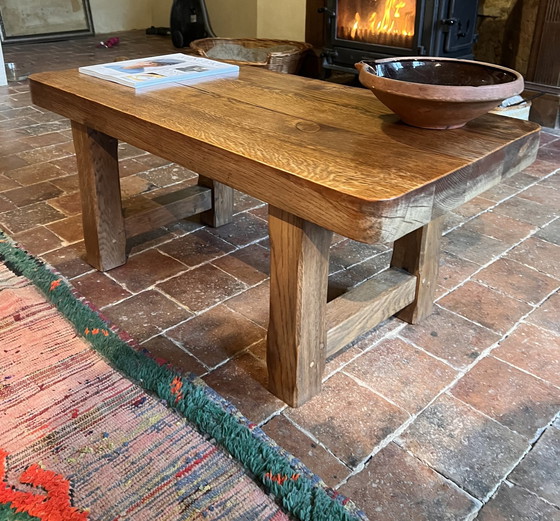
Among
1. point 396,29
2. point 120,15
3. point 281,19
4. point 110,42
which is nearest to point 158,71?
point 396,29

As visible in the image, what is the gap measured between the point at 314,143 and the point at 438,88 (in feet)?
0.86

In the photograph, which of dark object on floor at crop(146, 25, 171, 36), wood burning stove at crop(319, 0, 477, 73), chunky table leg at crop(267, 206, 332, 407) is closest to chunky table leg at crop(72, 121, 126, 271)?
chunky table leg at crop(267, 206, 332, 407)

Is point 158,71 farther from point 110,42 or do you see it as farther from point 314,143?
point 110,42

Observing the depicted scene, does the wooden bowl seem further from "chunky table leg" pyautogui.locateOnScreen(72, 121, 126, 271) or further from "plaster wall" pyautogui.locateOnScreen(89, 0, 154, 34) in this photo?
"plaster wall" pyautogui.locateOnScreen(89, 0, 154, 34)

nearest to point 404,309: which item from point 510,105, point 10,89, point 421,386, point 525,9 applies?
point 421,386

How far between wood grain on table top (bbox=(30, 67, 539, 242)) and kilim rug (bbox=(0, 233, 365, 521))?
50cm

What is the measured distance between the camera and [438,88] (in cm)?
114

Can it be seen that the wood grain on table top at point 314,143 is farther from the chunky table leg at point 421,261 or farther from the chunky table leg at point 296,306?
the chunky table leg at point 421,261

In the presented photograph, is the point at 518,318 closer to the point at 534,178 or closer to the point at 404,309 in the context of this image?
the point at 404,309

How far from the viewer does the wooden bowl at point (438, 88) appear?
1149 millimetres

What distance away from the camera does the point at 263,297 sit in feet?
5.90

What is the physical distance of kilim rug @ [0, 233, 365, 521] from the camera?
1109mm

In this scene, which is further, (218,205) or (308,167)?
(218,205)

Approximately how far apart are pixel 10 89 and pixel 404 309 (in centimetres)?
356
